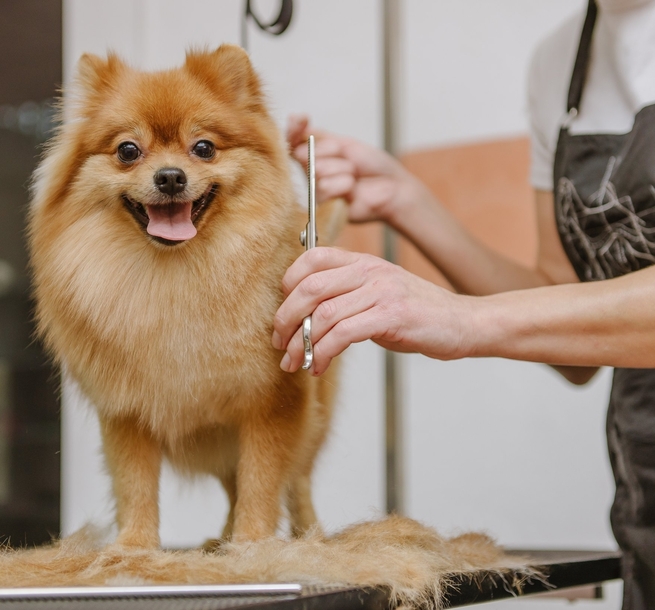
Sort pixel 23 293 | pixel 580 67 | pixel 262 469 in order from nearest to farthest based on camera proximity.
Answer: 1. pixel 262 469
2. pixel 23 293
3. pixel 580 67

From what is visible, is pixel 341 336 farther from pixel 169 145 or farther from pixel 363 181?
A: pixel 363 181

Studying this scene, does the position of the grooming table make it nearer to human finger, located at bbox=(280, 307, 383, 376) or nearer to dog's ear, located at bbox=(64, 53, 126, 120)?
human finger, located at bbox=(280, 307, 383, 376)

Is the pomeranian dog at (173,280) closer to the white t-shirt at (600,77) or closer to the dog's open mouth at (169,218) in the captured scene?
the dog's open mouth at (169,218)

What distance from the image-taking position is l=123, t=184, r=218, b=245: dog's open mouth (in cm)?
90

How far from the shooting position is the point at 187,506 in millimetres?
1078

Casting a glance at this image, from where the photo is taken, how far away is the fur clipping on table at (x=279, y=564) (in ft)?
2.54

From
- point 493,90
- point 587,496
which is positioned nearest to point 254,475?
point 587,496

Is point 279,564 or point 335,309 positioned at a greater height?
point 335,309

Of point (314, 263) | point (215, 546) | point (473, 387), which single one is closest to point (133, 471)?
point (215, 546)

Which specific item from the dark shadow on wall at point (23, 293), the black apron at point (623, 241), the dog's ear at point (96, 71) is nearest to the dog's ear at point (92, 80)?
the dog's ear at point (96, 71)

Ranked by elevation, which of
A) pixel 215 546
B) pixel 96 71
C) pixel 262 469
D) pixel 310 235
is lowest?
pixel 215 546

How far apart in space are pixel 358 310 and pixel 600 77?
2.50ft

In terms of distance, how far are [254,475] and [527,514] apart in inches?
54.2

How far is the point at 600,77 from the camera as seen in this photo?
1.35m
